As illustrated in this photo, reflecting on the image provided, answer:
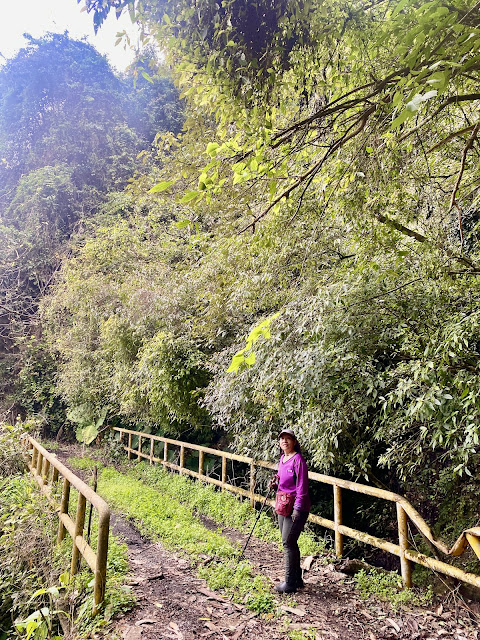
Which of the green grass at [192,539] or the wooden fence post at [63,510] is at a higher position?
the wooden fence post at [63,510]

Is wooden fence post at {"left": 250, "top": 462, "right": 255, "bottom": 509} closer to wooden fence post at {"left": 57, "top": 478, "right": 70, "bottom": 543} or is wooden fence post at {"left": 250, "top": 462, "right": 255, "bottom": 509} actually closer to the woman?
the woman

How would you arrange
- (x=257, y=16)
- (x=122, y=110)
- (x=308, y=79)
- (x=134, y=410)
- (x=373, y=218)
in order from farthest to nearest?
(x=122, y=110), (x=134, y=410), (x=373, y=218), (x=308, y=79), (x=257, y=16)

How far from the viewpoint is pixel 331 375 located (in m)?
4.45

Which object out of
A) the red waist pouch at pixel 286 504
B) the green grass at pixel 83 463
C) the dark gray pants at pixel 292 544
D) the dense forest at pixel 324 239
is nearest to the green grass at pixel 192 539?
the dark gray pants at pixel 292 544

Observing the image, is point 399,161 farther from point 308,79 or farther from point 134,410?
point 134,410

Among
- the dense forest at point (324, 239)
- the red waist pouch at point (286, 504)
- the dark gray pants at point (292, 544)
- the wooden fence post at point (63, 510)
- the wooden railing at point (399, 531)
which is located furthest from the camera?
the wooden fence post at point (63, 510)

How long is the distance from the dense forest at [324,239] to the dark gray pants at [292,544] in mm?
1092

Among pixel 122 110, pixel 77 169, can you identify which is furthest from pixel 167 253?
pixel 122 110

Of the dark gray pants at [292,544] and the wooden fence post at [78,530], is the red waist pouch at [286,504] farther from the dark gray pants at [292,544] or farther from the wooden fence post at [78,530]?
the wooden fence post at [78,530]

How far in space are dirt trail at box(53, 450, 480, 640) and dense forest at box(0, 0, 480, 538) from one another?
4.11ft

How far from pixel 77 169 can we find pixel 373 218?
2213 cm

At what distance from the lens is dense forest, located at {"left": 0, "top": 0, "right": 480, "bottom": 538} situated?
229cm

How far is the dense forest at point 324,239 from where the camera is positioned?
229 centimetres

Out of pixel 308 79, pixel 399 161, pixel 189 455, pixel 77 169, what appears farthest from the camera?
pixel 77 169
